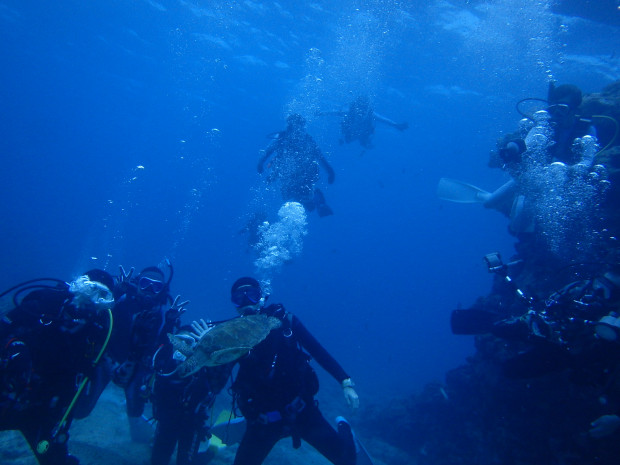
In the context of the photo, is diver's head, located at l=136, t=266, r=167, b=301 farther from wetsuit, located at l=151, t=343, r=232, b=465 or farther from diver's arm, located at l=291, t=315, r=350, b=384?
diver's arm, located at l=291, t=315, r=350, b=384

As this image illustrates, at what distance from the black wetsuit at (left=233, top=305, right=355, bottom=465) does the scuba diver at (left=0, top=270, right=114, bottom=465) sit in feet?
5.96

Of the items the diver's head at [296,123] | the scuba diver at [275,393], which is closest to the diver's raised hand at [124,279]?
the scuba diver at [275,393]

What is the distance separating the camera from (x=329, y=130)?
44.8 metres

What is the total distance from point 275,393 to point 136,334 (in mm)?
1879

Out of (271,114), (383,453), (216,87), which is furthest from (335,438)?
(271,114)

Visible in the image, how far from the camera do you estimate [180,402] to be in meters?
4.52

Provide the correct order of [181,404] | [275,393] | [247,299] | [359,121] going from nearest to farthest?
[275,393], [247,299], [181,404], [359,121]

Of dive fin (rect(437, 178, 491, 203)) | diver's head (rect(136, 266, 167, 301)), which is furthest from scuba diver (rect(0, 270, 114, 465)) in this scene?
dive fin (rect(437, 178, 491, 203))

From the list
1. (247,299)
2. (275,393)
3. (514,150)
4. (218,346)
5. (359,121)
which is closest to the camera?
(218,346)

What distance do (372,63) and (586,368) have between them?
25.9m

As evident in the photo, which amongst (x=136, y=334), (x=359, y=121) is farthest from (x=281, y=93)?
(x=136, y=334)

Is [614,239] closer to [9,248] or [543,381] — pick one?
[543,381]

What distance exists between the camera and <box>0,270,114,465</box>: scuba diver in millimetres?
3498

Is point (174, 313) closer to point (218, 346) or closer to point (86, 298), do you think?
point (86, 298)
